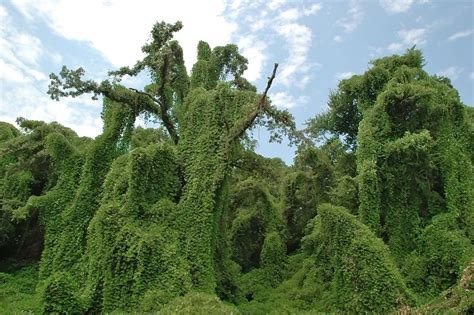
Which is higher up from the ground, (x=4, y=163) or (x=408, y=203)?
(x=4, y=163)

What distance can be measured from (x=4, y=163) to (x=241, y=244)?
9.40m

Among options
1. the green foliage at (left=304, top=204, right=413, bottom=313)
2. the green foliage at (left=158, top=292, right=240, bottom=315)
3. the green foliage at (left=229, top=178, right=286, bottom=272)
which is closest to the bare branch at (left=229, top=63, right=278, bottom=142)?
the green foliage at (left=304, top=204, right=413, bottom=313)

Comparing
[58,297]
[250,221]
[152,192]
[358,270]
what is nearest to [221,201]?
[152,192]

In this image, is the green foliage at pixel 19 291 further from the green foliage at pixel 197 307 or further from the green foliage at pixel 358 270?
the green foliage at pixel 358 270

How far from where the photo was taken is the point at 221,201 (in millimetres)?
13133

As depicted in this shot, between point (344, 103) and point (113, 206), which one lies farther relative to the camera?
point (344, 103)

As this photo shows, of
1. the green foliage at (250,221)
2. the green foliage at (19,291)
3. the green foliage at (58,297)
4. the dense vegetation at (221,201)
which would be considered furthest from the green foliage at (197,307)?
the green foliage at (250,221)

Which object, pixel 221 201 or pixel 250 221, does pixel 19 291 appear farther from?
pixel 250 221

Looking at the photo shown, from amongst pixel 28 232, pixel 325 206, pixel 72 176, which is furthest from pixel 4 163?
pixel 325 206

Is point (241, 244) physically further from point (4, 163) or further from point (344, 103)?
point (4, 163)

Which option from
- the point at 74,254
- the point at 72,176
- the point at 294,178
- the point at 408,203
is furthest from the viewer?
the point at 294,178

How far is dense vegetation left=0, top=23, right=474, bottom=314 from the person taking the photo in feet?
37.8

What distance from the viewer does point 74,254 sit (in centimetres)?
1465

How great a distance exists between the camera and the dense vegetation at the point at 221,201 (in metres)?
11.5
